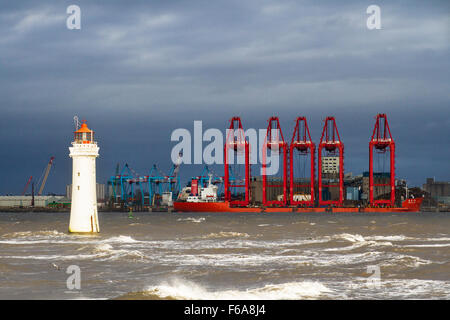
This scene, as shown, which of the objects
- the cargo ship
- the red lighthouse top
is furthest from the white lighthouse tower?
the cargo ship

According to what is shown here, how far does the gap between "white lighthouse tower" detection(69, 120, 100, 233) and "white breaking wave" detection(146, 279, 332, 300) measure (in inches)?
716

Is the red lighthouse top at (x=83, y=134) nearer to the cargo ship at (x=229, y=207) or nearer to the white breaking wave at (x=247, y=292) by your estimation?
the white breaking wave at (x=247, y=292)

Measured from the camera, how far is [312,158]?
539 ft

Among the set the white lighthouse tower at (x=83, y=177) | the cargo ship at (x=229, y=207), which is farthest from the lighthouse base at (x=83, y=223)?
the cargo ship at (x=229, y=207)

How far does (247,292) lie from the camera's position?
2069cm

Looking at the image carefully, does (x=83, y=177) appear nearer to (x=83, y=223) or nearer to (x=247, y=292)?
(x=83, y=223)

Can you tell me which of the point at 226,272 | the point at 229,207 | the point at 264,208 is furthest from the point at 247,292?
the point at 264,208

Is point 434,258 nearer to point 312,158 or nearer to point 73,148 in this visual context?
point 73,148

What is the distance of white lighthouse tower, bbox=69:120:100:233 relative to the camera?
39.3 metres

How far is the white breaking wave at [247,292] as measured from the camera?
19734mm

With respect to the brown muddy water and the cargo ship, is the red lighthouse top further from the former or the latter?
the cargo ship

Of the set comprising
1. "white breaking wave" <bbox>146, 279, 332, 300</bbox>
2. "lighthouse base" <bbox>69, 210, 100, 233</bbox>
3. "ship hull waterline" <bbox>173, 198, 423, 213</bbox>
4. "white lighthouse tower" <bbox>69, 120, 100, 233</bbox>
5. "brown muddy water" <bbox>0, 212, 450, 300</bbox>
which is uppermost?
"white lighthouse tower" <bbox>69, 120, 100, 233</bbox>
